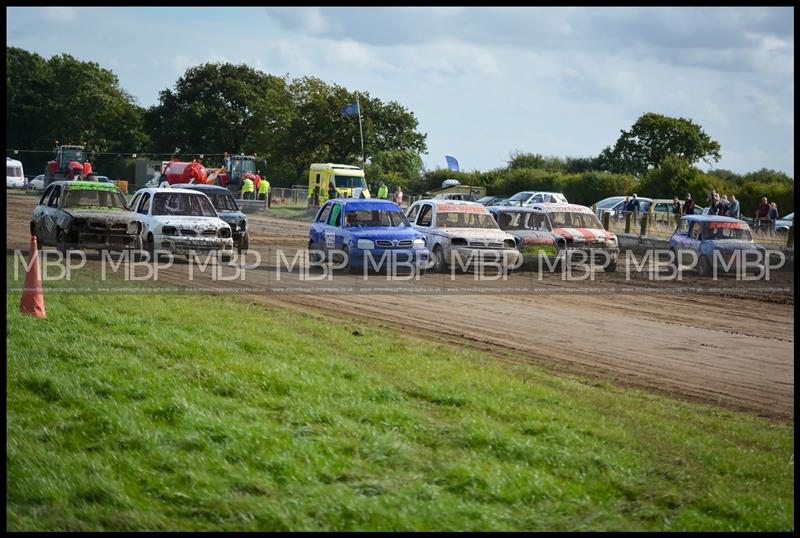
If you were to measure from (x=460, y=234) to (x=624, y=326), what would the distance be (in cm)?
762

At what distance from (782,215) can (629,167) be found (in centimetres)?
3479

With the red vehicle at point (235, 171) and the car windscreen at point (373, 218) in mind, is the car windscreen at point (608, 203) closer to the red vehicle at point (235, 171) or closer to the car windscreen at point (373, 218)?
the red vehicle at point (235, 171)

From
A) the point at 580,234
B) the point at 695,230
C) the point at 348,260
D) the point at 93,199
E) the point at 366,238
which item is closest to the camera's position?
the point at 366,238

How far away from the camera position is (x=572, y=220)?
2648 centimetres

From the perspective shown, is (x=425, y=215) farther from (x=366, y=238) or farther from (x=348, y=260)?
(x=348, y=260)

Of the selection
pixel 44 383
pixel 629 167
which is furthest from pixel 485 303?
pixel 629 167

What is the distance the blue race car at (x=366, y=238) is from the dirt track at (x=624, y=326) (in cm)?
62

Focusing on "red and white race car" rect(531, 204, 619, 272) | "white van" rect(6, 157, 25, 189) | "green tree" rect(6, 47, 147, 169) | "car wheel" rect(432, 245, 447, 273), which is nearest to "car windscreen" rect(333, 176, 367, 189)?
"white van" rect(6, 157, 25, 189)

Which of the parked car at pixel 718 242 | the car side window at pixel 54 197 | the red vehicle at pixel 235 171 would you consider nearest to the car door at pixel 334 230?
the car side window at pixel 54 197

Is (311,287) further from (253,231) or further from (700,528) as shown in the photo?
(253,231)

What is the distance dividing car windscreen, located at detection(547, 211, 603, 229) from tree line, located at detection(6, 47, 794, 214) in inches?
1023

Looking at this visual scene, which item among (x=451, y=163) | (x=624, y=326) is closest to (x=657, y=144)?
(x=451, y=163)

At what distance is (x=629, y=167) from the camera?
83.4m

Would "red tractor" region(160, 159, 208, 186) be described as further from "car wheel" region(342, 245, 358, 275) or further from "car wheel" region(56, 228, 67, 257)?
"car wheel" region(342, 245, 358, 275)
